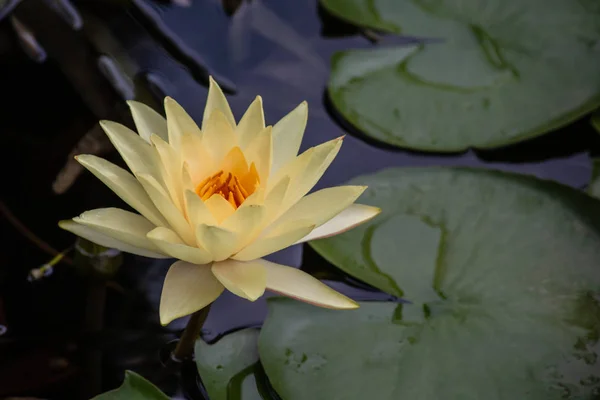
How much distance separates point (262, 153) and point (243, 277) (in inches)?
10.4

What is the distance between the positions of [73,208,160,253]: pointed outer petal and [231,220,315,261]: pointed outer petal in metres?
0.18

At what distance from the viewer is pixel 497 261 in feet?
5.04

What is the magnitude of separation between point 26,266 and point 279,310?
76 centimetres

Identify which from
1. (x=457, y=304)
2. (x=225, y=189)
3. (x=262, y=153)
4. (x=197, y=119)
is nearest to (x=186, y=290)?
(x=225, y=189)

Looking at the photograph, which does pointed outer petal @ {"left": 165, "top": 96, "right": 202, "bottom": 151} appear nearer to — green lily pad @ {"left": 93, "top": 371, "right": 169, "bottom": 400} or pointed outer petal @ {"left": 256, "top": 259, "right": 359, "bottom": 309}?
pointed outer petal @ {"left": 256, "top": 259, "right": 359, "bottom": 309}

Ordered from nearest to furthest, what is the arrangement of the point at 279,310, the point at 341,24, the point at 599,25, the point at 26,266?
1. the point at 279,310
2. the point at 26,266
3. the point at 599,25
4. the point at 341,24

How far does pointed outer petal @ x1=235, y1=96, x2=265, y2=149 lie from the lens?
1270 millimetres

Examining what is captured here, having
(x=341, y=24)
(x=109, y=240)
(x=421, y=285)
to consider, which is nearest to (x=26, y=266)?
(x=109, y=240)

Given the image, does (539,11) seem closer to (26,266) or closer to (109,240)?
(109,240)

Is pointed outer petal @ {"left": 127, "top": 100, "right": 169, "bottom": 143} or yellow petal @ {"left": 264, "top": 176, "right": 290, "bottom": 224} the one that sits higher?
pointed outer petal @ {"left": 127, "top": 100, "right": 169, "bottom": 143}

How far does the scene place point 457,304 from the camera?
145 centimetres

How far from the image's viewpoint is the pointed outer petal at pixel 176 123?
1232mm

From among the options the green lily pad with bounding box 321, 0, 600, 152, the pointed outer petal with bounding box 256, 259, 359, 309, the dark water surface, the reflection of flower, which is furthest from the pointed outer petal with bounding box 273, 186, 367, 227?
the green lily pad with bounding box 321, 0, 600, 152

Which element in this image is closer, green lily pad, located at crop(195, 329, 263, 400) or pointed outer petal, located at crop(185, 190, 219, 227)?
pointed outer petal, located at crop(185, 190, 219, 227)
